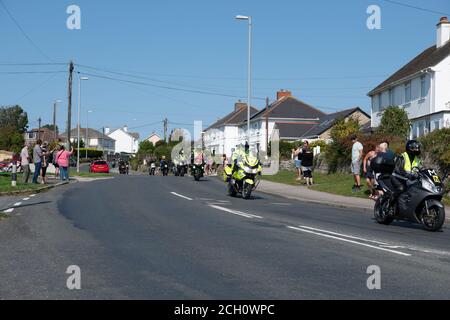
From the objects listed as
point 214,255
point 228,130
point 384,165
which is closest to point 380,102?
point 384,165

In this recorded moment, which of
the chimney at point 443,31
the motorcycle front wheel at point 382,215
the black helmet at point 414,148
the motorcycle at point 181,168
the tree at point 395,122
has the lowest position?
the motorcycle front wheel at point 382,215

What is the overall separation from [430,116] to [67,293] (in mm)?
36656

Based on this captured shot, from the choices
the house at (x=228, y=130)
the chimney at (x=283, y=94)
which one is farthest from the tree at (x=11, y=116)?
the chimney at (x=283, y=94)

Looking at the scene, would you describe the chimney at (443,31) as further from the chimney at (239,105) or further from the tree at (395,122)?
the chimney at (239,105)

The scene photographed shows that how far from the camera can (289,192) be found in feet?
77.7

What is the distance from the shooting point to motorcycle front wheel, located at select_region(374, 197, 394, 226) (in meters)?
13.2

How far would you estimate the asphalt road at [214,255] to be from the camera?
6441mm

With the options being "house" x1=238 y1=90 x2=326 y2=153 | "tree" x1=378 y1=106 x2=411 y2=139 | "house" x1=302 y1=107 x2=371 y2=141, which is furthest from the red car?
"tree" x1=378 y1=106 x2=411 y2=139

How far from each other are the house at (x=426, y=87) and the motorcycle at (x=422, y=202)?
958 inches

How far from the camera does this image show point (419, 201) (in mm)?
12016

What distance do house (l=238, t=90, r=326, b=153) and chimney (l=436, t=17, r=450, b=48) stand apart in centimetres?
3195

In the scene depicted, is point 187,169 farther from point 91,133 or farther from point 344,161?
point 91,133

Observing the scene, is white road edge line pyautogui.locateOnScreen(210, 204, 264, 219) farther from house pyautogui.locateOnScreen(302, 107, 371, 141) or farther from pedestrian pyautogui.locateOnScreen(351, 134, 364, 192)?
house pyautogui.locateOnScreen(302, 107, 371, 141)
